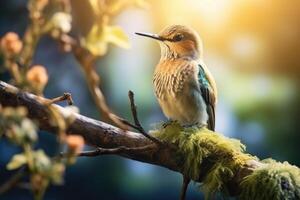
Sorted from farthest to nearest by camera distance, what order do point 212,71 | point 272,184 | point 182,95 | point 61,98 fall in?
point 212,71, point 182,95, point 272,184, point 61,98

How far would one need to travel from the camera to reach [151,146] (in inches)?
32.5

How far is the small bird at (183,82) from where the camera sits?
103 centimetres

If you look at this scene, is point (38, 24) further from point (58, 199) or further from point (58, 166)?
point (58, 199)

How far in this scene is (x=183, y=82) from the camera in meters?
1.03

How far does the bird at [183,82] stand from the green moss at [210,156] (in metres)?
0.12

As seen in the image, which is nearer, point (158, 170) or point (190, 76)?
point (190, 76)

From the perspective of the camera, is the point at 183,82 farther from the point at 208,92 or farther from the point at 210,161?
the point at 210,161

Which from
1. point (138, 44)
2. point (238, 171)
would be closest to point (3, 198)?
point (138, 44)

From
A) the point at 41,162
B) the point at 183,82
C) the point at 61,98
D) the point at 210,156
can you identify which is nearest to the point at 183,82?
the point at 183,82

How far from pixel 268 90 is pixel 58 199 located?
54 cm

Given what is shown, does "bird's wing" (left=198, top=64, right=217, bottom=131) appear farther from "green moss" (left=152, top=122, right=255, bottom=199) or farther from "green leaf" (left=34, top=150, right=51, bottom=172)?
"green leaf" (left=34, top=150, right=51, bottom=172)

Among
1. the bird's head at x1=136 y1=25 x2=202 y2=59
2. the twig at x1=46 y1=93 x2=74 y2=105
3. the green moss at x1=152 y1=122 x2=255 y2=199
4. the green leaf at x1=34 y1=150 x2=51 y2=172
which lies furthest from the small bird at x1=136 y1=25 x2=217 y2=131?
the green leaf at x1=34 y1=150 x2=51 y2=172

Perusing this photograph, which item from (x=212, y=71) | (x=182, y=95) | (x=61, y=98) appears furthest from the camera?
(x=212, y=71)

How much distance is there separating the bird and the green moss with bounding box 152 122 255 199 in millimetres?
124
